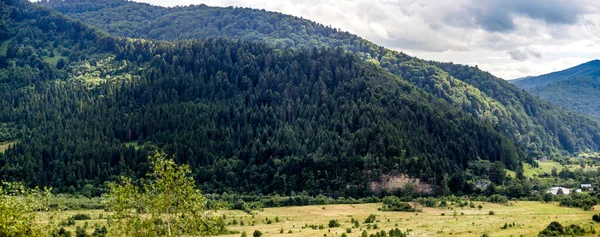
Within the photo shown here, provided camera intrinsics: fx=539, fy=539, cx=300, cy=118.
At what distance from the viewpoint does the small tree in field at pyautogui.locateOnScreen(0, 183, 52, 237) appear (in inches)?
1855

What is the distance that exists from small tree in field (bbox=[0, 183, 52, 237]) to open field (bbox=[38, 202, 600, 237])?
63286mm

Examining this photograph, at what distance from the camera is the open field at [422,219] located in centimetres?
11462

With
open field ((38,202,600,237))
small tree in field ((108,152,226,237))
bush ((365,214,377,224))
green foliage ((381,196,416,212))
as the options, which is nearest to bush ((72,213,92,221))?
open field ((38,202,600,237))

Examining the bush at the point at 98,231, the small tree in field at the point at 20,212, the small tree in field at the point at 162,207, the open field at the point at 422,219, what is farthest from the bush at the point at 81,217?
the small tree in field at the point at 162,207

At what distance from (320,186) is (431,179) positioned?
128 ft

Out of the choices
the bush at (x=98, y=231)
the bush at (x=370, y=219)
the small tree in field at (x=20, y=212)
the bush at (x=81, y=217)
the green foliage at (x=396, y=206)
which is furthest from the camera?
the green foliage at (x=396, y=206)

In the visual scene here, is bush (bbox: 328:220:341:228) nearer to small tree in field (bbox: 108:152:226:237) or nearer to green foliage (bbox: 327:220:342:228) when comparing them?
green foliage (bbox: 327:220:342:228)

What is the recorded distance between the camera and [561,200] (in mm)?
166125

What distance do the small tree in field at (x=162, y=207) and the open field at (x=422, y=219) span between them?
6222 centimetres

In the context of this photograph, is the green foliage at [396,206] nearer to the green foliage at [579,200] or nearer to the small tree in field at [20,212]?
the green foliage at [579,200]

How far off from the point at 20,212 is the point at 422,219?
355ft

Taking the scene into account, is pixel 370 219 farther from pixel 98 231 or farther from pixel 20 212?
pixel 20 212

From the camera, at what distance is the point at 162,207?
1954 inches

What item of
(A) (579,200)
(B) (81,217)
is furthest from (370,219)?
(B) (81,217)
